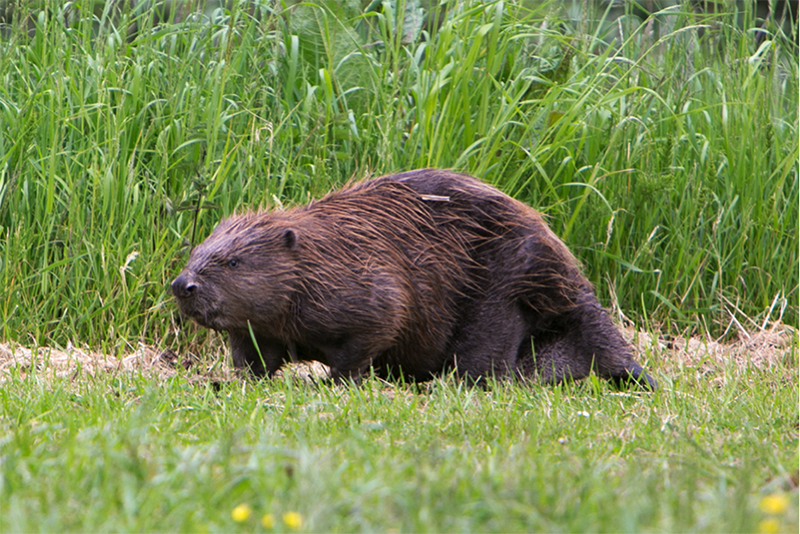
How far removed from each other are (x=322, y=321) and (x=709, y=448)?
143 cm

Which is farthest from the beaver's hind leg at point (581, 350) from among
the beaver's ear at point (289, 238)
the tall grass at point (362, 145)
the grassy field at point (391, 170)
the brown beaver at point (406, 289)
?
the beaver's ear at point (289, 238)

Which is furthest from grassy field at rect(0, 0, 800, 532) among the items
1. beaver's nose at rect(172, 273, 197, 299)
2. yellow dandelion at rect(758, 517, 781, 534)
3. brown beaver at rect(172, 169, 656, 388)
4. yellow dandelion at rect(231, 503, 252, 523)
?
yellow dandelion at rect(758, 517, 781, 534)

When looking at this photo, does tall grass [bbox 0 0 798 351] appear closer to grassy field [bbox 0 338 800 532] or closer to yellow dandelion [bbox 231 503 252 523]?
grassy field [bbox 0 338 800 532]

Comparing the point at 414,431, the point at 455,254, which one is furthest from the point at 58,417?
the point at 455,254

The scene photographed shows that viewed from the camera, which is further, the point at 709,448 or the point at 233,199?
the point at 233,199

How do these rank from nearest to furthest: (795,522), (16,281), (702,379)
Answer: (795,522)
(702,379)
(16,281)

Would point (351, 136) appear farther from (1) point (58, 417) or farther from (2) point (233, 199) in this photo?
(1) point (58, 417)

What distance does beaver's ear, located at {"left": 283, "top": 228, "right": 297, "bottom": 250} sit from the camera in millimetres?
3305

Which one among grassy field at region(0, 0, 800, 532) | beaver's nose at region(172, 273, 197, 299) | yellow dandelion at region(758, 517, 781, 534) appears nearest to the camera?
yellow dandelion at region(758, 517, 781, 534)

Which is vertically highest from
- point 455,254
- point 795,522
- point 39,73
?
point 39,73

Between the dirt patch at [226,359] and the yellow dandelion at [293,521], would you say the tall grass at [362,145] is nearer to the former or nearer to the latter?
the dirt patch at [226,359]

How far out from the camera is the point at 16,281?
3959 mm

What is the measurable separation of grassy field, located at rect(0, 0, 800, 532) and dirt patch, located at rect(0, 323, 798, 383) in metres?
0.03

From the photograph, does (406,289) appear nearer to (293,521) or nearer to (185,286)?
(185,286)
